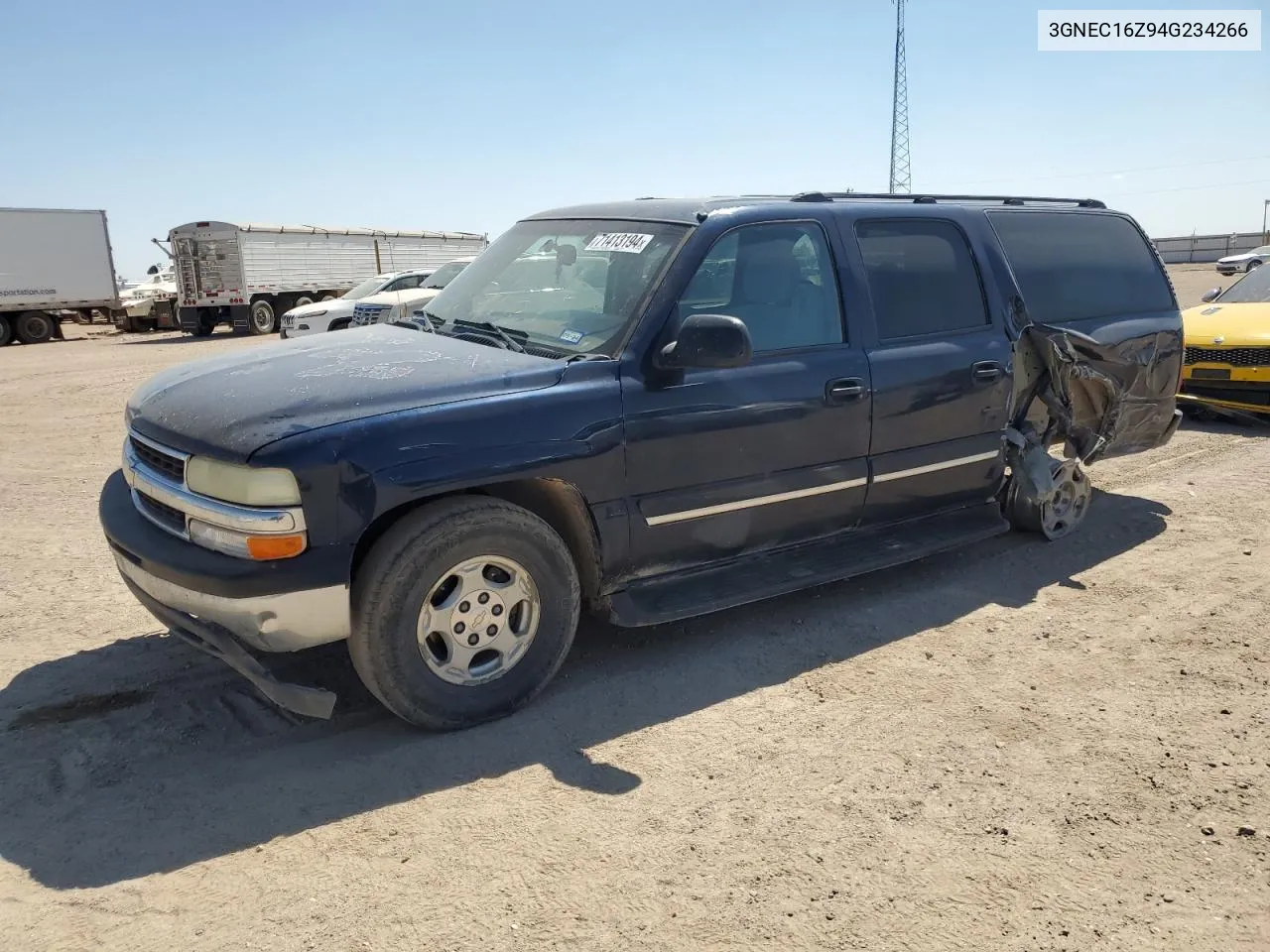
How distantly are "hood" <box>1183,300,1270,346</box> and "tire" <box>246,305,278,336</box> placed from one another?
23977mm

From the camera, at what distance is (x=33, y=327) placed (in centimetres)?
2661

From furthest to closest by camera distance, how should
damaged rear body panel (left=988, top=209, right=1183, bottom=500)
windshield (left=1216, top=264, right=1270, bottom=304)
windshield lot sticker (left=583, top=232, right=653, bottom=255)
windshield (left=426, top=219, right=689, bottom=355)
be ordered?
windshield (left=1216, top=264, right=1270, bottom=304) → damaged rear body panel (left=988, top=209, right=1183, bottom=500) → windshield lot sticker (left=583, top=232, right=653, bottom=255) → windshield (left=426, top=219, right=689, bottom=355)

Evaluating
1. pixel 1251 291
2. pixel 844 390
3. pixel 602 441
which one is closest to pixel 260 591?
pixel 602 441

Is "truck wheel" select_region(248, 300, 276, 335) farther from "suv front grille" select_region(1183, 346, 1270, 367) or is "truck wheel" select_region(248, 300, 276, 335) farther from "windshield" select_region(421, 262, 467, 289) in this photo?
"suv front grille" select_region(1183, 346, 1270, 367)

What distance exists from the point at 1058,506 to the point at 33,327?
28.3 m

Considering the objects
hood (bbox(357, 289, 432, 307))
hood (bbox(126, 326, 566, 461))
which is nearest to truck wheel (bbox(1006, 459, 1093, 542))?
hood (bbox(126, 326, 566, 461))

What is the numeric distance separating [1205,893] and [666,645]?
2.29 metres

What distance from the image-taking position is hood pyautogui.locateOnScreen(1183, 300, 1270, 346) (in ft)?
28.8

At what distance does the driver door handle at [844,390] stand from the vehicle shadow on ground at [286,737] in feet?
3.53

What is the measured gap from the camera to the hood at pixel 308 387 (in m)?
3.37

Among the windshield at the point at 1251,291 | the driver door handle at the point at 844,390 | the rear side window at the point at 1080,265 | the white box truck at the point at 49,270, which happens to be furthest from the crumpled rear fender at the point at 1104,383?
the white box truck at the point at 49,270

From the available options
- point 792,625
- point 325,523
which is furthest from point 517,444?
point 792,625

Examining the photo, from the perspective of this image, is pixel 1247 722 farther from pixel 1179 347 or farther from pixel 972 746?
pixel 1179 347

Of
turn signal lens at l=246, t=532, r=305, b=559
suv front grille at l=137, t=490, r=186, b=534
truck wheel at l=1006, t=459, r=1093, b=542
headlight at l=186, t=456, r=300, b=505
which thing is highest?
headlight at l=186, t=456, r=300, b=505
